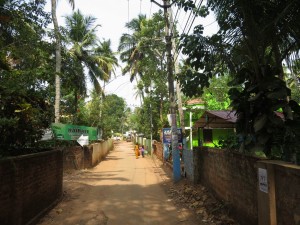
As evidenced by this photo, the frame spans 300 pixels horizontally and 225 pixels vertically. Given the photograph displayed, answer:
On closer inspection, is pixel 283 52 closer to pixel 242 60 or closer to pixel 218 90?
pixel 242 60

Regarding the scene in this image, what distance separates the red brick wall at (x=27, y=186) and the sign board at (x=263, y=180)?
4534 mm

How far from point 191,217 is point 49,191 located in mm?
4015

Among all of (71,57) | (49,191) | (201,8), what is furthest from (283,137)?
(71,57)

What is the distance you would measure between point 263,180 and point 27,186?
16.5 ft

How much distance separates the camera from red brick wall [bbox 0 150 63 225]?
6.75m

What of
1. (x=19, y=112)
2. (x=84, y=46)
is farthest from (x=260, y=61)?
(x=84, y=46)

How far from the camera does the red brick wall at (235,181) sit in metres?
6.79

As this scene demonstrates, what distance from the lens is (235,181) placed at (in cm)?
795

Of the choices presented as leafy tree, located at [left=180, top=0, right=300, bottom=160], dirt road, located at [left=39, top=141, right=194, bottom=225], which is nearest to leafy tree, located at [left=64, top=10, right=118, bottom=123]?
dirt road, located at [left=39, top=141, right=194, bottom=225]

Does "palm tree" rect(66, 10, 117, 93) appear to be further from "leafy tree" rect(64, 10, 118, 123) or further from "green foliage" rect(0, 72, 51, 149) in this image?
"green foliage" rect(0, 72, 51, 149)

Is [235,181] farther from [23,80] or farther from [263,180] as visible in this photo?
[23,80]

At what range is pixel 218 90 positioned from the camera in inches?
1313

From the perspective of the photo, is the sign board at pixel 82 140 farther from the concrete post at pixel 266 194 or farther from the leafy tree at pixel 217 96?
the concrete post at pixel 266 194

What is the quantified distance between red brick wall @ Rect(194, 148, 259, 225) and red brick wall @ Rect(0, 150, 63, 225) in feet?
14.8
